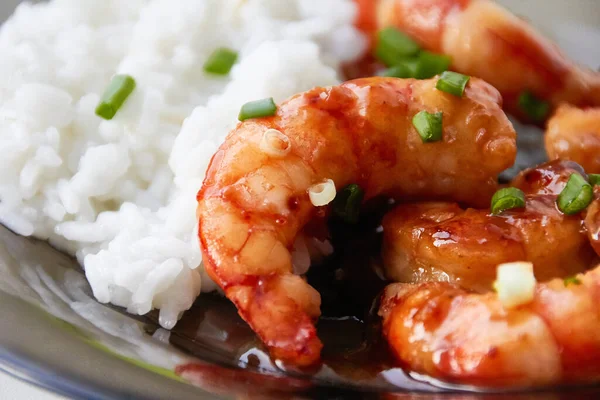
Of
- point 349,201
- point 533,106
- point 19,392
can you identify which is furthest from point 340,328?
point 533,106

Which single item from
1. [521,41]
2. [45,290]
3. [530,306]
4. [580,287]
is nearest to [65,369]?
[45,290]

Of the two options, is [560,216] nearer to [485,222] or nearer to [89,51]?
[485,222]

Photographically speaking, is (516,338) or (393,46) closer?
(516,338)

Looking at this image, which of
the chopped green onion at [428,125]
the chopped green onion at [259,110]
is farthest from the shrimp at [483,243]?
the chopped green onion at [259,110]

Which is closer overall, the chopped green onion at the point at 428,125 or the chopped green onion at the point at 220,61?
the chopped green onion at the point at 428,125

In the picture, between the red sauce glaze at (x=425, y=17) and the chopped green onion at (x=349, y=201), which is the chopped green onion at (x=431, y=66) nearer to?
the red sauce glaze at (x=425, y=17)

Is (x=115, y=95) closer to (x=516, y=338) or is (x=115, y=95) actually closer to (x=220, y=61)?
(x=220, y=61)
